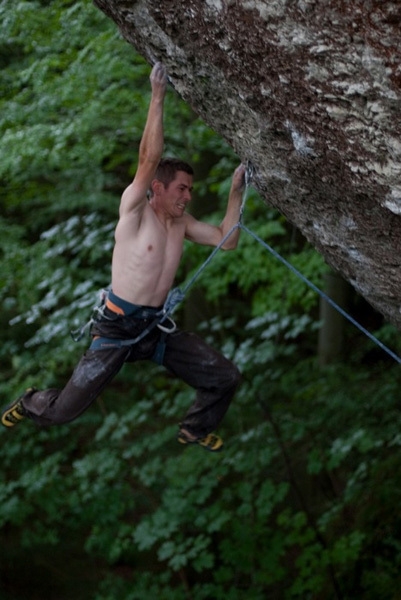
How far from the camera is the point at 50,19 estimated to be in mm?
5402

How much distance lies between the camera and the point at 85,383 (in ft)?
12.9

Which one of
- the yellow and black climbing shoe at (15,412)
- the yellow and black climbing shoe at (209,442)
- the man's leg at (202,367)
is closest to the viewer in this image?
the man's leg at (202,367)

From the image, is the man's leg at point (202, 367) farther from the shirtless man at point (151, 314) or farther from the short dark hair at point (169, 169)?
the short dark hair at point (169, 169)

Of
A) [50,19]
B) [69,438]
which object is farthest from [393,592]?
[50,19]

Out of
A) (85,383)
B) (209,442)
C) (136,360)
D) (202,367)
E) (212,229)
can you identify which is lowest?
(209,442)

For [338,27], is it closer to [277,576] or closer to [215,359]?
[215,359]

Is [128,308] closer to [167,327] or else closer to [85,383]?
[167,327]

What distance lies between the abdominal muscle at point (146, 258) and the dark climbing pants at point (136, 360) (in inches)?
5.7

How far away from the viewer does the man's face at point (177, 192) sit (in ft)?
11.9

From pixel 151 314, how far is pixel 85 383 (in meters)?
0.46

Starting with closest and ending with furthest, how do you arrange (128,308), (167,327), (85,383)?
(128,308) → (85,383) → (167,327)

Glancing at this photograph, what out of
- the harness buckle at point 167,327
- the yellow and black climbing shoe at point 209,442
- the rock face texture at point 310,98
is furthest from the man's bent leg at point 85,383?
the rock face texture at point 310,98

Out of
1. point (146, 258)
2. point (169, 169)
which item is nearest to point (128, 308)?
point (146, 258)

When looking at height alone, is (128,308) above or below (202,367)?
above
